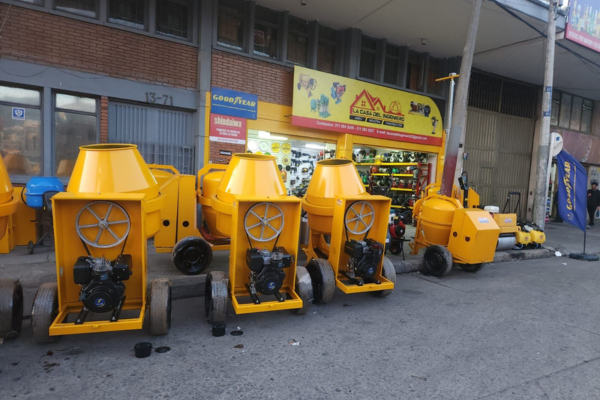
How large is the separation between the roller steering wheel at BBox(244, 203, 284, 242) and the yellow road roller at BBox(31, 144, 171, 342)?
108 cm

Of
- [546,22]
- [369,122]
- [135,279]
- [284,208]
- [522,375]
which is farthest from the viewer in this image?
[369,122]

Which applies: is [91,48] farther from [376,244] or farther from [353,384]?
[353,384]

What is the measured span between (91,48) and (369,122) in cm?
813

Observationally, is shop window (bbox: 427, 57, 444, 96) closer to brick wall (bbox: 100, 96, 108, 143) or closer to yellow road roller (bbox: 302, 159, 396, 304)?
yellow road roller (bbox: 302, 159, 396, 304)

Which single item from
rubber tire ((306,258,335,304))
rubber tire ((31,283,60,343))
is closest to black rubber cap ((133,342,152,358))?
rubber tire ((31,283,60,343))

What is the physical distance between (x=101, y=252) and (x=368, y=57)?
1103 cm

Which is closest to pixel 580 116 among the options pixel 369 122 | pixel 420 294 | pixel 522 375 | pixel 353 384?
pixel 369 122

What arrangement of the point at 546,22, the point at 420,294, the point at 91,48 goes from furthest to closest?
the point at 546,22 → the point at 91,48 → the point at 420,294

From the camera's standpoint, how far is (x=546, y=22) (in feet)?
33.3

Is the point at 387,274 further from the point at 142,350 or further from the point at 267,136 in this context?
the point at 267,136

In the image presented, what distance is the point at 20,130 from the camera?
25.1ft

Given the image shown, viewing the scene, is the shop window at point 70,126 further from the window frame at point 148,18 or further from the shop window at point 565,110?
the shop window at point 565,110

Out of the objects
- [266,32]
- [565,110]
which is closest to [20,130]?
[266,32]

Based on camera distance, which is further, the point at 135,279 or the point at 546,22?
the point at 546,22
